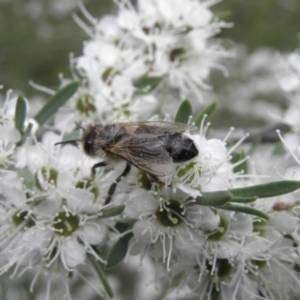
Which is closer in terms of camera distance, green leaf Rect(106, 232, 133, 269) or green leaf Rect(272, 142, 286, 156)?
green leaf Rect(106, 232, 133, 269)

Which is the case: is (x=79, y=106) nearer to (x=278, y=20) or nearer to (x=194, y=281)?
(x=194, y=281)

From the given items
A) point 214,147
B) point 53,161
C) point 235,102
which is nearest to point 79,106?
point 53,161

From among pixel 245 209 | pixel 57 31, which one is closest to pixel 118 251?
pixel 245 209

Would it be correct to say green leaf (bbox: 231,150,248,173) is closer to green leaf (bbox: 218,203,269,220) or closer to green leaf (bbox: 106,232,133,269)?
green leaf (bbox: 218,203,269,220)

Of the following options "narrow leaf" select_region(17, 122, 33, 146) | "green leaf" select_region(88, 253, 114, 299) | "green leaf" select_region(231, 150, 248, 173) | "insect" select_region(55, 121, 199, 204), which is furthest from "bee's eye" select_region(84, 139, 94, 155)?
"green leaf" select_region(231, 150, 248, 173)

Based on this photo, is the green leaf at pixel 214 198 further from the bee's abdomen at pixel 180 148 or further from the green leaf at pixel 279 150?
the green leaf at pixel 279 150

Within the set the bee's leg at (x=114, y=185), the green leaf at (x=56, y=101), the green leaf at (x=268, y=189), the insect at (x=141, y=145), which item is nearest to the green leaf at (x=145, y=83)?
the green leaf at (x=56, y=101)

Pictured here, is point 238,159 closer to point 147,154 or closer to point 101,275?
point 147,154
